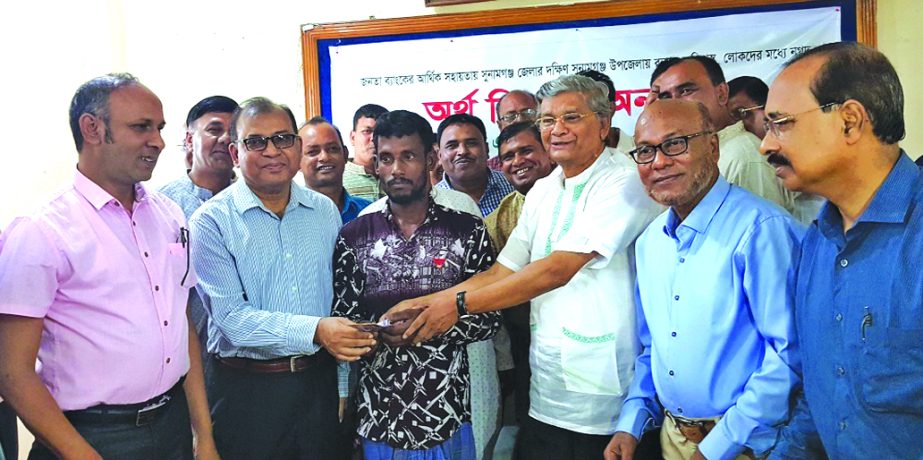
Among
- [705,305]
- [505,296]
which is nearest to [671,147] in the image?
[705,305]

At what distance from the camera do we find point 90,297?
183 centimetres

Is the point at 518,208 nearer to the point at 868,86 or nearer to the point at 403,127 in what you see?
the point at 403,127

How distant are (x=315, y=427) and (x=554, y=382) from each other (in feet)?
2.66

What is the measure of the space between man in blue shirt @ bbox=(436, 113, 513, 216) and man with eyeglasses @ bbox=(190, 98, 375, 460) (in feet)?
3.39

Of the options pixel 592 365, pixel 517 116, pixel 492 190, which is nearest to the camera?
pixel 592 365

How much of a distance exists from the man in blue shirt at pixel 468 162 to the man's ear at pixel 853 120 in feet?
6.60

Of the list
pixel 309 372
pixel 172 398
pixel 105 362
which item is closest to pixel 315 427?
pixel 309 372

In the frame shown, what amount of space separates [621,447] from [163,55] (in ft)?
13.5

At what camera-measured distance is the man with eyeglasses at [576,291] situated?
213 cm

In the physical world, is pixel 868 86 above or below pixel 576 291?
above

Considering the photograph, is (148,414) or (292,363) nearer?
(148,414)

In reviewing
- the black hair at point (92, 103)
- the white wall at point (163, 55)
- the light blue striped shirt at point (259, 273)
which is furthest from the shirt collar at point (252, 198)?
the white wall at point (163, 55)

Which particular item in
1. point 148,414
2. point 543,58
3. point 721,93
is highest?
point 543,58

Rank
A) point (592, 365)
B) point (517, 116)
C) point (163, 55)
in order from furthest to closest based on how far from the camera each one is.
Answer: point (163, 55) → point (517, 116) → point (592, 365)
